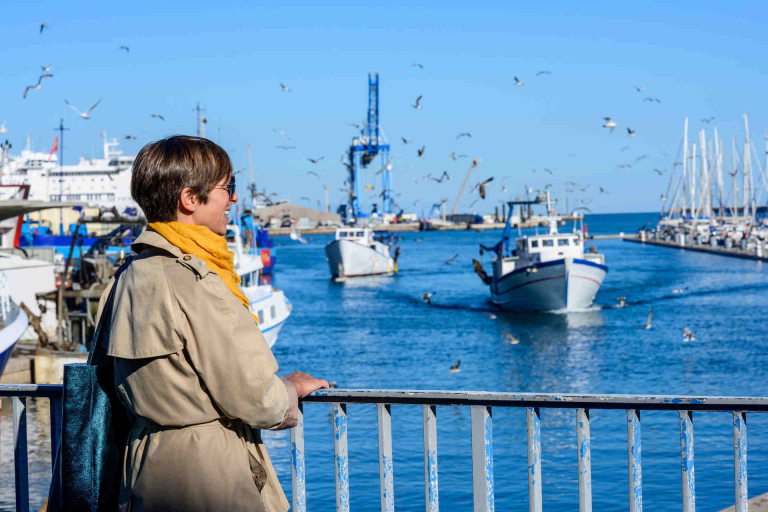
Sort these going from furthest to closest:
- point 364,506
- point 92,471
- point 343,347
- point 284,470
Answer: point 343,347 < point 284,470 < point 364,506 < point 92,471

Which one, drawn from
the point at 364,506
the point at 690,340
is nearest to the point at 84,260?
the point at 364,506

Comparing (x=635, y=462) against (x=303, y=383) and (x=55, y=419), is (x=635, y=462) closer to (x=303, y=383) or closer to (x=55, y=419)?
(x=303, y=383)

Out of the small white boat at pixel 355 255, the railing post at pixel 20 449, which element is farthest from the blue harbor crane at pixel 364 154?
the railing post at pixel 20 449

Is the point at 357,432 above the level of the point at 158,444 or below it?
below

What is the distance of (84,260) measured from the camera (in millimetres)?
27328

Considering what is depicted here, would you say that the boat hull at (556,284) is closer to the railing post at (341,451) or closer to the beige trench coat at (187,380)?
the railing post at (341,451)

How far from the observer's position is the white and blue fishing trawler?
4088cm

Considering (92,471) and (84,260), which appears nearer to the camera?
(92,471)

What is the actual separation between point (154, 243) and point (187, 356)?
0.36 metres

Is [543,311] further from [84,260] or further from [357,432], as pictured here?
[357,432]

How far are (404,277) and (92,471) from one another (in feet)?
224

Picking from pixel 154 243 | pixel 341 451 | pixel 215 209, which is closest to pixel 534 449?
pixel 341 451

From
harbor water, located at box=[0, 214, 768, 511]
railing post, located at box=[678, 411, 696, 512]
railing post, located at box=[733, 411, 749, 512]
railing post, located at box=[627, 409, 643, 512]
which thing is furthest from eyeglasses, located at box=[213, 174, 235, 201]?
harbor water, located at box=[0, 214, 768, 511]

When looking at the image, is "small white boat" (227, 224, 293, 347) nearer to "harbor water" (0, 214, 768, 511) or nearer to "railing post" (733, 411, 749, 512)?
"harbor water" (0, 214, 768, 511)
